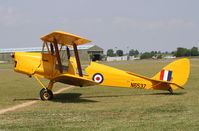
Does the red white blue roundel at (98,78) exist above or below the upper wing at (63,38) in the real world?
below

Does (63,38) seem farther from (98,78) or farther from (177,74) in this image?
(177,74)

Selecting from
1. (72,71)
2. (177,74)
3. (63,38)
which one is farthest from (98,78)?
(177,74)

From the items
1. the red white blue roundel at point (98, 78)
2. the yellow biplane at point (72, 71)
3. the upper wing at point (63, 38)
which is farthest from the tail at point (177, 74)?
the upper wing at point (63, 38)

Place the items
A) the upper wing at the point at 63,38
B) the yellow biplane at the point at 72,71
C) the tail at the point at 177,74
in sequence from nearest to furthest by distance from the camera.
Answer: the upper wing at the point at 63,38
the yellow biplane at the point at 72,71
the tail at the point at 177,74

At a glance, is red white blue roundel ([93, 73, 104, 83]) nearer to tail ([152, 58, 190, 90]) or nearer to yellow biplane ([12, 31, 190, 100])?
yellow biplane ([12, 31, 190, 100])

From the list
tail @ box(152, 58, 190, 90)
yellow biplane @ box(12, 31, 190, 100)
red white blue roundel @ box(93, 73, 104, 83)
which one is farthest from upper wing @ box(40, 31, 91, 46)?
tail @ box(152, 58, 190, 90)

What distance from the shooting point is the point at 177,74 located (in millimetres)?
11438

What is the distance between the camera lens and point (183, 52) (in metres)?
124

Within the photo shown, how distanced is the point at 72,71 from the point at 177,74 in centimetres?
470

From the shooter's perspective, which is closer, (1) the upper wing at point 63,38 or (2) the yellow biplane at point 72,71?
(1) the upper wing at point 63,38

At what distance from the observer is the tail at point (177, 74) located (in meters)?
11.4

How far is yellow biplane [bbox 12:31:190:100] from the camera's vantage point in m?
10.7

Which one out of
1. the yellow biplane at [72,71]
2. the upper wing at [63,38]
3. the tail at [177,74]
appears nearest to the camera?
the upper wing at [63,38]

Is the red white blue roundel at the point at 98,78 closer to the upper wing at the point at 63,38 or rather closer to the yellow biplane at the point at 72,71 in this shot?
the yellow biplane at the point at 72,71
